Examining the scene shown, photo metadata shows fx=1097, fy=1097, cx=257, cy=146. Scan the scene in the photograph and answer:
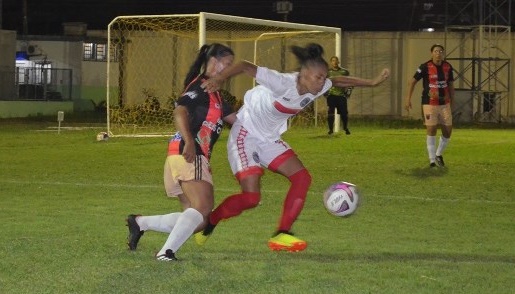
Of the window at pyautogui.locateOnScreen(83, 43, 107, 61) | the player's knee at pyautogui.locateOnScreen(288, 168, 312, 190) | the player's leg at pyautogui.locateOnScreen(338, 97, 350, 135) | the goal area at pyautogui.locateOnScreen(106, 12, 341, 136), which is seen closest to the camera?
the player's knee at pyautogui.locateOnScreen(288, 168, 312, 190)

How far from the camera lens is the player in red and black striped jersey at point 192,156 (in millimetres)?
8438

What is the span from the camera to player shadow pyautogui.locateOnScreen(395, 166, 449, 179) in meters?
17.0

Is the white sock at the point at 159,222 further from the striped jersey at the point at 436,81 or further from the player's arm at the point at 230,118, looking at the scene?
the striped jersey at the point at 436,81

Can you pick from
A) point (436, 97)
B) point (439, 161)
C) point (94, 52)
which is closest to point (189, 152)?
point (439, 161)

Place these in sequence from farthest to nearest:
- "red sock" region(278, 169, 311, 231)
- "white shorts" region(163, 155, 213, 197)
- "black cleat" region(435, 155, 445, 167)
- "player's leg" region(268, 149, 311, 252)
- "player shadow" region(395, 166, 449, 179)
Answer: "black cleat" region(435, 155, 445, 167), "player shadow" region(395, 166, 449, 179), "red sock" region(278, 169, 311, 231), "player's leg" region(268, 149, 311, 252), "white shorts" region(163, 155, 213, 197)

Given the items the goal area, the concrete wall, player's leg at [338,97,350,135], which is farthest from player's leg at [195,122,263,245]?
the concrete wall

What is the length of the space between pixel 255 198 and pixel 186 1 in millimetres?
56323

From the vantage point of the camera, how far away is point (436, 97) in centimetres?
1848

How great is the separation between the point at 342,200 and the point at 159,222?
1620 millimetres

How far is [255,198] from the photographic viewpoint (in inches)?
367

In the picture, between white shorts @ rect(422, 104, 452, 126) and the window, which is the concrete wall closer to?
the window

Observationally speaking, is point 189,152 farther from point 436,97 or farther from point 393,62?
point 393,62

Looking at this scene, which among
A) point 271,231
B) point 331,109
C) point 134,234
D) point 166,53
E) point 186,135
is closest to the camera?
point 186,135

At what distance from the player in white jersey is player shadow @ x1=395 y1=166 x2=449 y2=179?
300 inches
